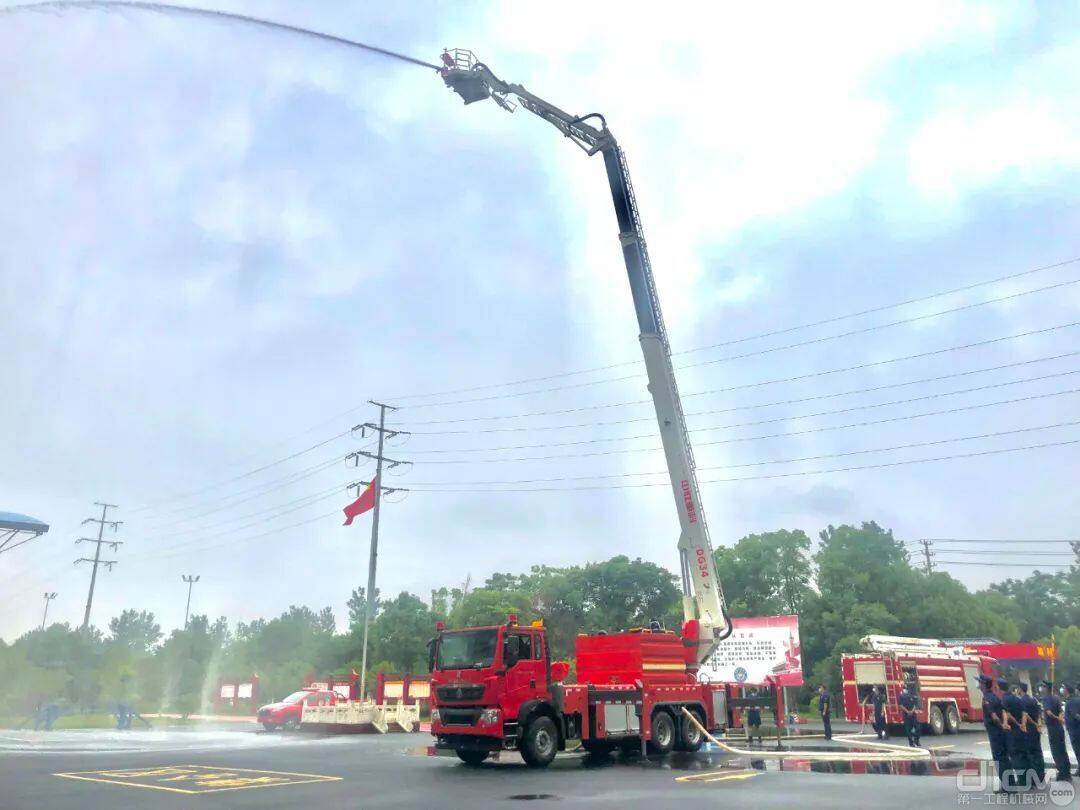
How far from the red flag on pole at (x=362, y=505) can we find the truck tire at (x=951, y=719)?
26.2 meters

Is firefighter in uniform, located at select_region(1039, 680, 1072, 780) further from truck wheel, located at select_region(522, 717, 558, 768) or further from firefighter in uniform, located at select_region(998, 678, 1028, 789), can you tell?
truck wheel, located at select_region(522, 717, 558, 768)

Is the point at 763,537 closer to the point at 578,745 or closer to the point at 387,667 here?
the point at 387,667

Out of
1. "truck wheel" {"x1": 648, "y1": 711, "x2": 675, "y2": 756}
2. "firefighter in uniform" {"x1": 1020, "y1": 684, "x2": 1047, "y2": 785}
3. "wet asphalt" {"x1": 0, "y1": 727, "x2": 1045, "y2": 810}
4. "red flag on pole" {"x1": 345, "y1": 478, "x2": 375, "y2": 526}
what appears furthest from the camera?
"red flag on pole" {"x1": 345, "y1": 478, "x2": 375, "y2": 526}

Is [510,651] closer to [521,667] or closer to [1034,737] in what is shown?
[521,667]

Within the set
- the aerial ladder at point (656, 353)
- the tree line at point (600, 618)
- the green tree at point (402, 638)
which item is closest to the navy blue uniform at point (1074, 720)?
the aerial ladder at point (656, 353)

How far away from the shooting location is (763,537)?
66250 mm

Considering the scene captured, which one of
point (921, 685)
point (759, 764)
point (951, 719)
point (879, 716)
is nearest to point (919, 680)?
point (921, 685)

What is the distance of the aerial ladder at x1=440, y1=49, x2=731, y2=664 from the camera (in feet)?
67.9

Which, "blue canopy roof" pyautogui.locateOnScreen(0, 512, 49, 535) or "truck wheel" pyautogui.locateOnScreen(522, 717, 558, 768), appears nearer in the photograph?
"truck wheel" pyautogui.locateOnScreen(522, 717, 558, 768)

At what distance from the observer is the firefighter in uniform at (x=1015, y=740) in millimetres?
12866

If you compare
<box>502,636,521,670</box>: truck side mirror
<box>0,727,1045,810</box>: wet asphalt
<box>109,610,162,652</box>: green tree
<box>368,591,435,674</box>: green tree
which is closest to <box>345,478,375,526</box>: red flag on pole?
<box>0,727,1045,810</box>: wet asphalt

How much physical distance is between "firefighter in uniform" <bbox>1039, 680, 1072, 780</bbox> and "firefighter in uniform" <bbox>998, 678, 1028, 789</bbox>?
48.6 inches

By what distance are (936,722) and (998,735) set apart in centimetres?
1555

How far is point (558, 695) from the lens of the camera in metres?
17.9
